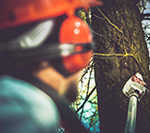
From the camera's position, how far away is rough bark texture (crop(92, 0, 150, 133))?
2000 mm

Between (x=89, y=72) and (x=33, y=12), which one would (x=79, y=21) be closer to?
(x=33, y=12)

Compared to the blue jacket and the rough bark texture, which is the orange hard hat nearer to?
the blue jacket

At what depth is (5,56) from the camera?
2.60ft

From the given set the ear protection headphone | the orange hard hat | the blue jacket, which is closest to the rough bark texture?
the ear protection headphone

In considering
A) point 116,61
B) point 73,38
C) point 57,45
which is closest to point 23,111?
point 57,45

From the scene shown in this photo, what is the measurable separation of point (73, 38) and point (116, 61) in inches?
46.4

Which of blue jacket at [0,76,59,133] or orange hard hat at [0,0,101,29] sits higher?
orange hard hat at [0,0,101,29]

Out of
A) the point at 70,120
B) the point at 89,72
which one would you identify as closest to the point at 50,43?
the point at 70,120

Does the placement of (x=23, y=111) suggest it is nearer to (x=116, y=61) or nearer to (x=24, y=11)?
(x=24, y=11)

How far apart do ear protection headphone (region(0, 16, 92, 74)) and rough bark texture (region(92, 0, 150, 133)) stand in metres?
1.11

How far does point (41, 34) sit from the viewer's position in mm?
848

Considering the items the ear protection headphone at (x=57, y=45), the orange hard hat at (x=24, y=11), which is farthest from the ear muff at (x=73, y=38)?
the orange hard hat at (x=24, y=11)

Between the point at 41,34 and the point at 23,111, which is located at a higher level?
the point at 41,34

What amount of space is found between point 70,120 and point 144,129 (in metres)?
0.87
